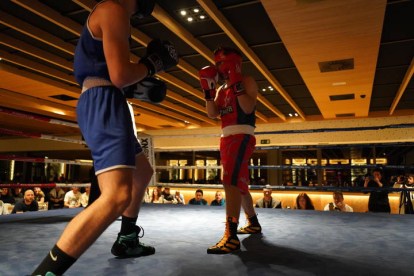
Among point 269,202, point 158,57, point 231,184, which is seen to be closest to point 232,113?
point 231,184

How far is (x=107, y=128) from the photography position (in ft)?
3.10

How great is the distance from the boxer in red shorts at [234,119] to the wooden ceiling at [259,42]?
6.25 ft

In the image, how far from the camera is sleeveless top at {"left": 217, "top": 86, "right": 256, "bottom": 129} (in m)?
1.69

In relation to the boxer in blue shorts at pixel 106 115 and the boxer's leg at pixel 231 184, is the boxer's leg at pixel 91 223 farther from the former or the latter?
the boxer's leg at pixel 231 184

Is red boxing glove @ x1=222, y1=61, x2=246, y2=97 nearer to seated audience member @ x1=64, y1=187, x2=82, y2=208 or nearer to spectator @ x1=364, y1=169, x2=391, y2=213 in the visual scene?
spectator @ x1=364, y1=169, x2=391, y2=213

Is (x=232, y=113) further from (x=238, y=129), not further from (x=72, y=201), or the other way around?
(x=72, y=201)

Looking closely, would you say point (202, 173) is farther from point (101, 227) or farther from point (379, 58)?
point (101, 227)

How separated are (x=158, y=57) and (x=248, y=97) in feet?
2.15

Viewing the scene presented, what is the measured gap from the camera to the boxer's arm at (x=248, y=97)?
161cm

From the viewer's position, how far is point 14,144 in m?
12.7

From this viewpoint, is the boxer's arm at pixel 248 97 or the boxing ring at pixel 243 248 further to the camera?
the boxer's arm at pixel 248 97

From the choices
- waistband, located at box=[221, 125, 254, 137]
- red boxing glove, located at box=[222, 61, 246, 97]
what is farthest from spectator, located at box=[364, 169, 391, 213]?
red boxing glove, located at box=[222, 61, 246, 97]

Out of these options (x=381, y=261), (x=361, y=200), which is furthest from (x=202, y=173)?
(x=381, y=261)

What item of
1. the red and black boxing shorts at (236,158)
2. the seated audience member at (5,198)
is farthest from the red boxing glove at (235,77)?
the seated audience member at (5,198)
